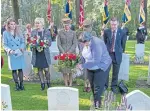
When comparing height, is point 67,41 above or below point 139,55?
above

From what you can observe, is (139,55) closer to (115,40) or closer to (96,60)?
(115,40)

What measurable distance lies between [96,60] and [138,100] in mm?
1089

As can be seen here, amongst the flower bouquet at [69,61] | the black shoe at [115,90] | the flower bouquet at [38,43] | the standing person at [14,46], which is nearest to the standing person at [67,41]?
the flower bouquet at [69,61]

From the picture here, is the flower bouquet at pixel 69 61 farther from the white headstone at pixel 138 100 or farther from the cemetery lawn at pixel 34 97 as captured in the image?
the white headstone at pixel 138 100

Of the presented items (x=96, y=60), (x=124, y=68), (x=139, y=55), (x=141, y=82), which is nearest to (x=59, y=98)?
(x=96, y=60)

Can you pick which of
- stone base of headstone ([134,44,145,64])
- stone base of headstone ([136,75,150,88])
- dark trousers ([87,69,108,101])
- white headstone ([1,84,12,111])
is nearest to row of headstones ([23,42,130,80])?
stone base of headstone ([136,75,150,88])

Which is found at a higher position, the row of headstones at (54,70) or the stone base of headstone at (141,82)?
the row of headstones at (54,70)

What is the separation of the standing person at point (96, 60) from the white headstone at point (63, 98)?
43 centimetres

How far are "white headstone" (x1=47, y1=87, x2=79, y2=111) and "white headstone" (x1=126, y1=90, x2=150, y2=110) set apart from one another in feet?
3.40

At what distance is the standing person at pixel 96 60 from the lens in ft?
21.4

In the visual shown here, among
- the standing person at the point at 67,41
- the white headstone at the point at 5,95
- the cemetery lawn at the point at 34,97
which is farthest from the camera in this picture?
the standing person at the point at 67,41

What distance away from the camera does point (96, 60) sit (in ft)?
21.5

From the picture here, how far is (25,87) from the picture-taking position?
9938 mm

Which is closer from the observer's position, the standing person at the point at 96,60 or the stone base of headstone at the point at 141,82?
the standing person at the point at 96,60
